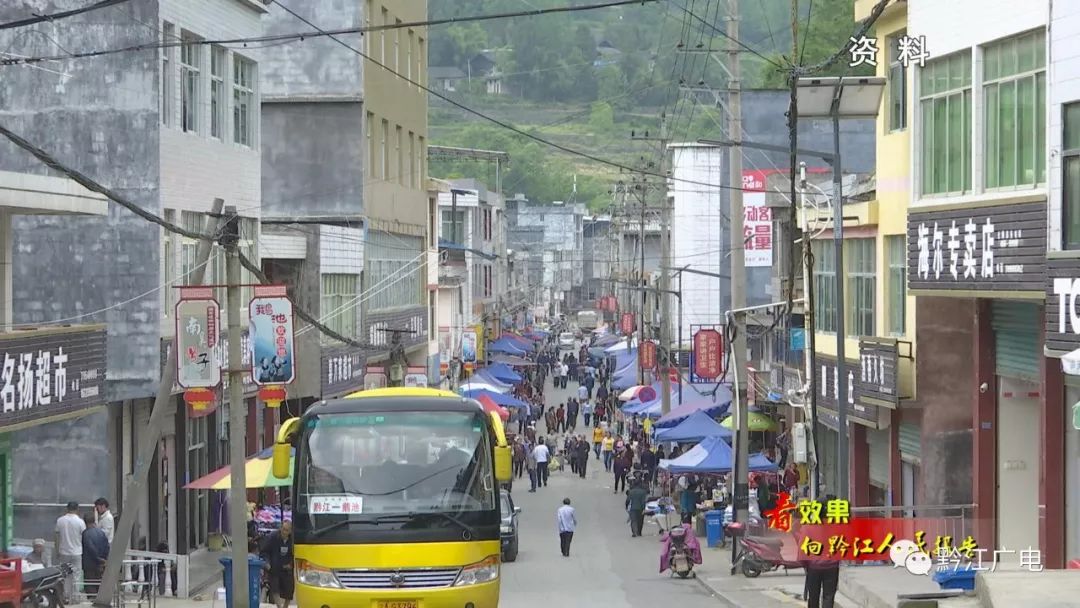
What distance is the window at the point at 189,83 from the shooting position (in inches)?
1270

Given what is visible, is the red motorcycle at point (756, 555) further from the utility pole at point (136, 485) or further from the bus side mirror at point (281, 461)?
the bus side mirror at point (281, 461)

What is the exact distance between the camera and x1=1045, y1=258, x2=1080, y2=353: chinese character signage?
1955 cm

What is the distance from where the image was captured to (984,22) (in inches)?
908

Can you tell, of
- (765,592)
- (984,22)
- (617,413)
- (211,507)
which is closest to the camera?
(984,22)

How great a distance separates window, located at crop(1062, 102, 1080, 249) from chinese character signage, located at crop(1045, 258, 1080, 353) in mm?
375

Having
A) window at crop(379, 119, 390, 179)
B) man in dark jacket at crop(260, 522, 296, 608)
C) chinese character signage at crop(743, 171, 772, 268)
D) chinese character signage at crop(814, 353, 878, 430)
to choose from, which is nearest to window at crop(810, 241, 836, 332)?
chinese character signage at crop(814, 353, 878, 430)

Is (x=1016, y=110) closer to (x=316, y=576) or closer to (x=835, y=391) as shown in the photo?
(x=316, y=576)

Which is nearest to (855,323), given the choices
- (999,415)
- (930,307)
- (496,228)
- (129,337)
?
(930,307)

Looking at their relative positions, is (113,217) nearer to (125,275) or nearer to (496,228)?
(125,275)

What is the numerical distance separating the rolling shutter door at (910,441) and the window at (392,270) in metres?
20.4

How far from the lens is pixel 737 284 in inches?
1283

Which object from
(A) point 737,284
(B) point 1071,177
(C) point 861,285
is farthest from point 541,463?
(B) point 1071,177

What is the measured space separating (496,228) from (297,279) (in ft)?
209

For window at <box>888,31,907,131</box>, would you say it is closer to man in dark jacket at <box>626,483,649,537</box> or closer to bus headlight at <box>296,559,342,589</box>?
man in dark jacket at <box>626,483,649,537</box>
